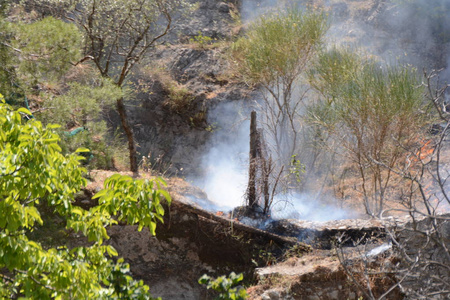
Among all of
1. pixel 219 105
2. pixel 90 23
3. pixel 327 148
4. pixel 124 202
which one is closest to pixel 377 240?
pixel 327 148

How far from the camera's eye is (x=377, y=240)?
8.33m

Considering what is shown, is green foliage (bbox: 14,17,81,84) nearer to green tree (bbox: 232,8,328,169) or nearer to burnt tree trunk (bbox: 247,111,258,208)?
burnt tree trunk (bbox: 247,111,258,208)

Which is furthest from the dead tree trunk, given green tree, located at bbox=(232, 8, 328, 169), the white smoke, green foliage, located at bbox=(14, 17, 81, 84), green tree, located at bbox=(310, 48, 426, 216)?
green foliage, located at bbox=(14, 17, 81, 84)

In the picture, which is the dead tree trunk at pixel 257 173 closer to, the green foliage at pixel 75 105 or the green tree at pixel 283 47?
the green tree at pixel 283 47

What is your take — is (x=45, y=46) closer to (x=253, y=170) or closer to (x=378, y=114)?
(x=253, y=170)

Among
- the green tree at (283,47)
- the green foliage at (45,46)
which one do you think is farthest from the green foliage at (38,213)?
the green tree at (283,47)

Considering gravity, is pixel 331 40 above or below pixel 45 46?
above

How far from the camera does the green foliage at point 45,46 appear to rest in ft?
23.5

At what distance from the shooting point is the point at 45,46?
23.8ft

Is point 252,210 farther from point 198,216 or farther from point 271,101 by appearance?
point 271,101

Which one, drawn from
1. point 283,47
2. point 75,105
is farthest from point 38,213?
point 283,47

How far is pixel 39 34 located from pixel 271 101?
32.1 feet

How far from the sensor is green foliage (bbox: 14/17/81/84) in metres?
7.16

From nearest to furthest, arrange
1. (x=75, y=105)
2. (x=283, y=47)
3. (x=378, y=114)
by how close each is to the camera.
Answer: (x=75, y=105), (x=378, y=114), (x=283, y=47)
